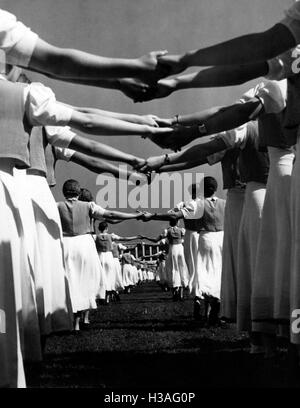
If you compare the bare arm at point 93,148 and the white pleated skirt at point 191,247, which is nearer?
the bare arm at point 93,148

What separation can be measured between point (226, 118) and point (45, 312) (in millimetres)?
2108

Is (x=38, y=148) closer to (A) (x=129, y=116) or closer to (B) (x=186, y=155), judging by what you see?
(A) (x=129, y=116)

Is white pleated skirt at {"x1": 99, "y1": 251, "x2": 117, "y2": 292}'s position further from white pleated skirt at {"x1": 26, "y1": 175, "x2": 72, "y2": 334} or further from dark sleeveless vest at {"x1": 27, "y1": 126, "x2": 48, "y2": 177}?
dark sleeveless vest at {"x1": 27, "y1": 126, "x2": 48, "y2": 177}

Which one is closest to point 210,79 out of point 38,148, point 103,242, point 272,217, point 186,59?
point 186,59

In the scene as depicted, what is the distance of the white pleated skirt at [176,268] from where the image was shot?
20.4m

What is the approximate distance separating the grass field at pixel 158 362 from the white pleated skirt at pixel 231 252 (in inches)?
17.3

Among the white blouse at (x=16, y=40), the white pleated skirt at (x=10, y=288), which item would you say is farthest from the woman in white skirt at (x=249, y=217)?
the white blouse at (x=16, y=40)

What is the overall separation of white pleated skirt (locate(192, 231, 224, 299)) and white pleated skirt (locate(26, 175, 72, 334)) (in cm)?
528

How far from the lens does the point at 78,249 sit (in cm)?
1082

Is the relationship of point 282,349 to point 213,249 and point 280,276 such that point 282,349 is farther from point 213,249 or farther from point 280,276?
point 213,249

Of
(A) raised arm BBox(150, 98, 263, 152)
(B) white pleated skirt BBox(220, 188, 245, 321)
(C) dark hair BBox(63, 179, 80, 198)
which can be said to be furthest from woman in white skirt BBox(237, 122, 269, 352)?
(C) dark hair BBox(63, 179, 80, 198)

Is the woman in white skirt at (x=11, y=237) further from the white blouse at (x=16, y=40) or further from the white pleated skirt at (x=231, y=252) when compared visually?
the white pleated skirt at (x=231, y=252)

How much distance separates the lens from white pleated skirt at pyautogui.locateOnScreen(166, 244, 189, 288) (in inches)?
803

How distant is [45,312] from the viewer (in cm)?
593
